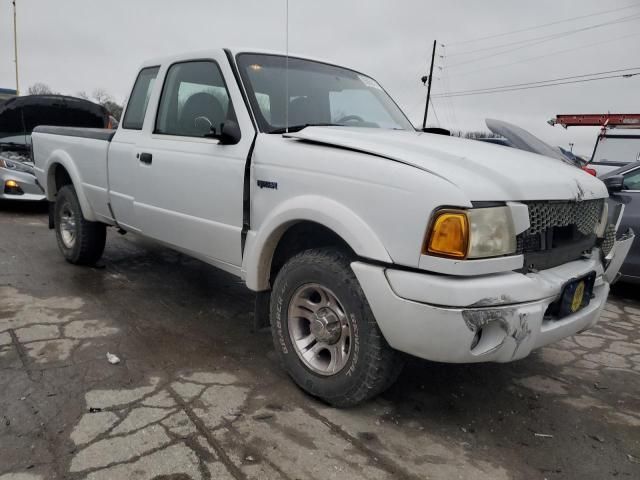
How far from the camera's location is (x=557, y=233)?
8.39ft

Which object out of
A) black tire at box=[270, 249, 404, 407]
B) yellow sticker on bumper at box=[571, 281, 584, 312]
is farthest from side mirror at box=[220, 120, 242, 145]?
yellow sticker on bumper at box=[571, 281, 584, 312]

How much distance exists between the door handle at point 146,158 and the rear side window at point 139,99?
15.3 inches

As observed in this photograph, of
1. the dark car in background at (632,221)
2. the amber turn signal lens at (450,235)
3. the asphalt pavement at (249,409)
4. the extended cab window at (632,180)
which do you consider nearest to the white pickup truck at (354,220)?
the amber turn signal lens at (450,235)

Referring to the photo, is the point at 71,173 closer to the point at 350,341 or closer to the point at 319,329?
the point at 319,329

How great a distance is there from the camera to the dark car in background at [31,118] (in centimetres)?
791

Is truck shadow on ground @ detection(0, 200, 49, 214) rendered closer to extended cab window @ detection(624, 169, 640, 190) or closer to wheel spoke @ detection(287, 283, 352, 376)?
wheel spoke @ detection(287, 283, 352, 376)

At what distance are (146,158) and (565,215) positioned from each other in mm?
2906

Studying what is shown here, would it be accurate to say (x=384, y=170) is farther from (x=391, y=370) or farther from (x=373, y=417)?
(x=373, y=417)

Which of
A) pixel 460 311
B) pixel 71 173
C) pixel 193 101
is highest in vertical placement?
pixel 193 101

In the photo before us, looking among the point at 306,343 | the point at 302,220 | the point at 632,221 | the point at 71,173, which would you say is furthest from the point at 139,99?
the point at 632,221

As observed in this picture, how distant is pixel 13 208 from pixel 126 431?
7900 millimetres

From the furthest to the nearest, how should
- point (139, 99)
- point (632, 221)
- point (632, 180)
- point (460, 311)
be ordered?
1. point (632, 180)
2. point (632, 221)
3. point (139, 99)
4. point (460, 311)

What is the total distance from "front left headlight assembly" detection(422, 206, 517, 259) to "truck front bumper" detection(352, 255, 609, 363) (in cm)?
12

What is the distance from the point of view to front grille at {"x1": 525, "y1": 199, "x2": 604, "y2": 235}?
2365mm
